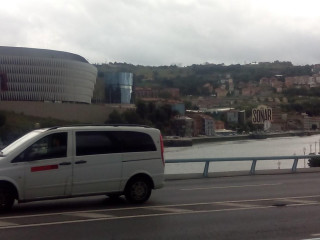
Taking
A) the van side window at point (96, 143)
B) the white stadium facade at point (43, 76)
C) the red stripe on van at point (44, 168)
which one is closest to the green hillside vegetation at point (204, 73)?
the white stadium facade at point (43, 76)

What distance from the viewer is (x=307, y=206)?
1229cm

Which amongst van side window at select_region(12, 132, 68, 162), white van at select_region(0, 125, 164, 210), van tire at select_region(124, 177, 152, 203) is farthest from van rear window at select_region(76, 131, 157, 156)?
van tire at select_region(124, 177, 152, 203)

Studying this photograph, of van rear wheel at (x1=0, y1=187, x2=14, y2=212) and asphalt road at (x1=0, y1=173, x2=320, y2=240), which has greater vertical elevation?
van rear wheel at (x1=0, y1=187, x2=14, y2=212)

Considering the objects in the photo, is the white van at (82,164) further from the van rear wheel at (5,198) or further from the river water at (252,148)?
the river water at (252,148)

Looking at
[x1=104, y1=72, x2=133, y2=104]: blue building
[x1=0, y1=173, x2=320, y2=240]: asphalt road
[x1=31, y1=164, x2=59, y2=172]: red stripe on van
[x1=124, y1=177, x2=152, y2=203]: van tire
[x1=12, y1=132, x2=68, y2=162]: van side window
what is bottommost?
[x1=0, y1=173, x2=320, y2=240]: asphalt road

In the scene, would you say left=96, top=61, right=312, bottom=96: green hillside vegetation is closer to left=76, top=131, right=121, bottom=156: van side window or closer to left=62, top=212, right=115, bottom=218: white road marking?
left=76, top=131, right=121, bottom=156: van side window

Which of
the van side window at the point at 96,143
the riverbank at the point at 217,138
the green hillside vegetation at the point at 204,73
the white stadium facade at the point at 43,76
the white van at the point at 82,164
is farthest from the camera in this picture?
the white stadium facade at the point at 43,76

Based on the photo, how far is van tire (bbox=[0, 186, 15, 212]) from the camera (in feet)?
35.6

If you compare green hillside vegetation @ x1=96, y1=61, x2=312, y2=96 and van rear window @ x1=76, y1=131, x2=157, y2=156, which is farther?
green hillside vegetation @ x1=96, y1=61, x2=312, y2=96

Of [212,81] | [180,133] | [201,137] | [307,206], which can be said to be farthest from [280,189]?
[212,81]

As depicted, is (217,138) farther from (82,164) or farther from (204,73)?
(204,73)

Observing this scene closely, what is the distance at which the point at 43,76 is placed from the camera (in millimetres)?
112625

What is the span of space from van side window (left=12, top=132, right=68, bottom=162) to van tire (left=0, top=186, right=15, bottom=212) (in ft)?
2.04

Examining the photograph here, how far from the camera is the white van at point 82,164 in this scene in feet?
36.1
